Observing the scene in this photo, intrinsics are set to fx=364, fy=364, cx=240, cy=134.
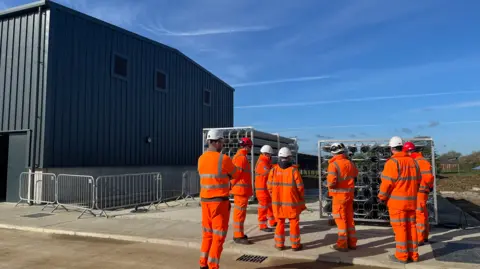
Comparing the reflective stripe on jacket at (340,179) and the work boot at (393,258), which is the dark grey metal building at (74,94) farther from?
the work boot at (393,258)

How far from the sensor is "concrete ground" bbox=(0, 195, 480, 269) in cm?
621

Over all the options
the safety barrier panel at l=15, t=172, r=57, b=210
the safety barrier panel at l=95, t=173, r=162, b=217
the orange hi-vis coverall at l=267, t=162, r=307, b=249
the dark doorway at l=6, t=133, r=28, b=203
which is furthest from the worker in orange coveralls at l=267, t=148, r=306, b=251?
the dark doorway at l=6, t=133, r=28, b=203

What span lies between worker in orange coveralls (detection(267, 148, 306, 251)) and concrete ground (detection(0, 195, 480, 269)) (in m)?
0.29

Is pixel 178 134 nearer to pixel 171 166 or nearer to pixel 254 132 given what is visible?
pixel 171 166

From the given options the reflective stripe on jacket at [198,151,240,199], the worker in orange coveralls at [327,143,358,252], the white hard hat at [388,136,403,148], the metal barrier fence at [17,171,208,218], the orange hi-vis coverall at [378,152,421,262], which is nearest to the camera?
the reflective stripe on jacket at [198,151,240,199]

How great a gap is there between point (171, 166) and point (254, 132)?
7.08 meters

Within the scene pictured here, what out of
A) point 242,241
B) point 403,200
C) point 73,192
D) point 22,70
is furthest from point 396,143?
point 22,70

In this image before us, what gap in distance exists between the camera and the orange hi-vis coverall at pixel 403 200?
5828mm

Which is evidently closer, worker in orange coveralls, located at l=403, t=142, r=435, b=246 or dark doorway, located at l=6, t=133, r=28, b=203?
worker in orange coveralls, located at l=403, t=142, r=435, b=246

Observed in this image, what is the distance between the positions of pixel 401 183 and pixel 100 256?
5339 millimetres

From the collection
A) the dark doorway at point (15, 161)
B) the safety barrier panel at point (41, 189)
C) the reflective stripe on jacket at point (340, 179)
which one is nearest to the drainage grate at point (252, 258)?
the reflective stripe on jacket at point (340, 179)

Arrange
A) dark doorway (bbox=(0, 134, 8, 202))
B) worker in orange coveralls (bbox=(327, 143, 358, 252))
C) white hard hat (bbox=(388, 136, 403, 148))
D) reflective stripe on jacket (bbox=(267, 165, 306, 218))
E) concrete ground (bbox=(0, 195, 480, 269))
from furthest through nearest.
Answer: dark doorway (bbox=(0, 134, 8, 202)) < worker in orange coveralls (bbox=(327, 143, 358, 252)) < reflective stripe on jacket (bbox=(267, 165, 306, 218)) < white hard hat (bbox=(388, 136, 403, 148)) < concrete ground (bbox=(0, 195, 480, 269))

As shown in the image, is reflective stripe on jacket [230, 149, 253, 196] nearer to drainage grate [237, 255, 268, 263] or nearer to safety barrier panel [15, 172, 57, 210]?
drainage grate [237, 255, 268, 263]

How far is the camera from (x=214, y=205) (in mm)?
5250
